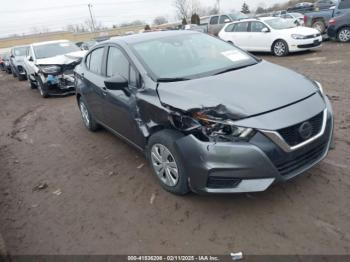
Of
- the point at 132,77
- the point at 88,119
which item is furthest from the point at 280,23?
the point at 132,77

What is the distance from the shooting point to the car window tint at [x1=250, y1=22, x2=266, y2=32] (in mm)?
13008

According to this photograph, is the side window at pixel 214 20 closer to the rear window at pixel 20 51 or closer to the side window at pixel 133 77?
the rear window at pixel 20 51

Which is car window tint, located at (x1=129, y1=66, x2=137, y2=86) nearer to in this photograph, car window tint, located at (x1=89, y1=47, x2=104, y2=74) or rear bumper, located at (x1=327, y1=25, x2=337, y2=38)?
car window tint, located at (x1=89, y1=47, x2=104, y2=74)

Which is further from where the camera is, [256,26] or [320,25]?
[320,25]

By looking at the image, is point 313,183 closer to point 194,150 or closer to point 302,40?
point 194,150

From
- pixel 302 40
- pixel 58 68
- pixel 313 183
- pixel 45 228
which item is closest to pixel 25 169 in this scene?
pixel 45 228

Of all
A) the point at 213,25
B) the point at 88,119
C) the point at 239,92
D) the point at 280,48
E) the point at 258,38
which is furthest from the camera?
the point at 213,25

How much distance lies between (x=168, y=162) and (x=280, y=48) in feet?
34.4

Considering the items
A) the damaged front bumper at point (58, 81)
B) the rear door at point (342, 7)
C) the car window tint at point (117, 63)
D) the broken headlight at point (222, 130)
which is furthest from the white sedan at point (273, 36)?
the broken headlight at point (222, 130)

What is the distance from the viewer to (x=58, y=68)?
31.4 ft

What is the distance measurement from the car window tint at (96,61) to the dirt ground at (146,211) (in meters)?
1.24

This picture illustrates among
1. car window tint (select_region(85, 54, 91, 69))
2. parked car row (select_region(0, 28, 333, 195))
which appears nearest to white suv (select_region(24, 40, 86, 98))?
car window tint (select_region(85, 54, 91, 69))

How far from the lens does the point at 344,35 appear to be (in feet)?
44.0

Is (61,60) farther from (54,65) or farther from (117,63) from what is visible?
(117,63)
